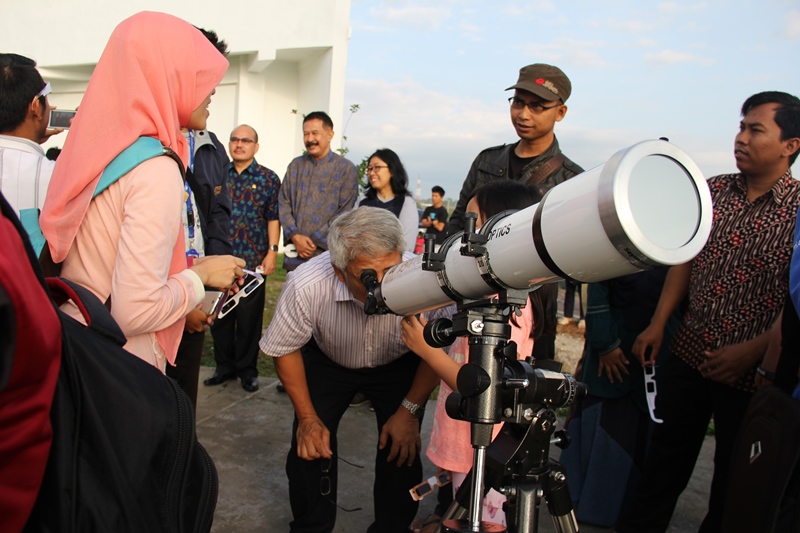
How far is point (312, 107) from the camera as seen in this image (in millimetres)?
10750

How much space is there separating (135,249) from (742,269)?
2.21 metres

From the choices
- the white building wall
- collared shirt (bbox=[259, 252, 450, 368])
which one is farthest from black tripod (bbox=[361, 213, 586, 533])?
the white building wall

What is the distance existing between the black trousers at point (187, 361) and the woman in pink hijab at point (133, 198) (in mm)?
822

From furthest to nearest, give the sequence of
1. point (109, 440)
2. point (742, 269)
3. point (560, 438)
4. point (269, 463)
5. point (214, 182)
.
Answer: point (214, 182), point (269, 463), point (742, 269), point (560, 438), point (109, 440)

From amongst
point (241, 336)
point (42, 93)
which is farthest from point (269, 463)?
point (42, 93)

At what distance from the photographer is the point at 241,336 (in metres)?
4.60

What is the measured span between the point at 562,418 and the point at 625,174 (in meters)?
3.69

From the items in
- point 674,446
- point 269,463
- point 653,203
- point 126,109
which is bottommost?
point 269,463

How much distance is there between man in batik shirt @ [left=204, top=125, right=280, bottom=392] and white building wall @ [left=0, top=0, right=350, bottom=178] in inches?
207

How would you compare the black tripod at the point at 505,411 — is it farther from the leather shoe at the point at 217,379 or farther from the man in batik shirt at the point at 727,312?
the leather shoe at the point at 217,379

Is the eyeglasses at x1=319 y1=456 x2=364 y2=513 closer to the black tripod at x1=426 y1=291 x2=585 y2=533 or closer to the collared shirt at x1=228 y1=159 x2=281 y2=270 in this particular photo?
the black tripod at x1=426 y1=291 x2=585 y2=533

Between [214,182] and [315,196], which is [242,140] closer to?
[315,196]

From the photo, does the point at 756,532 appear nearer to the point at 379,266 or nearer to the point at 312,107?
A: the point at 379,266

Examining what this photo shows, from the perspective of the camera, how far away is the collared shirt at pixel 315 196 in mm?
4727
